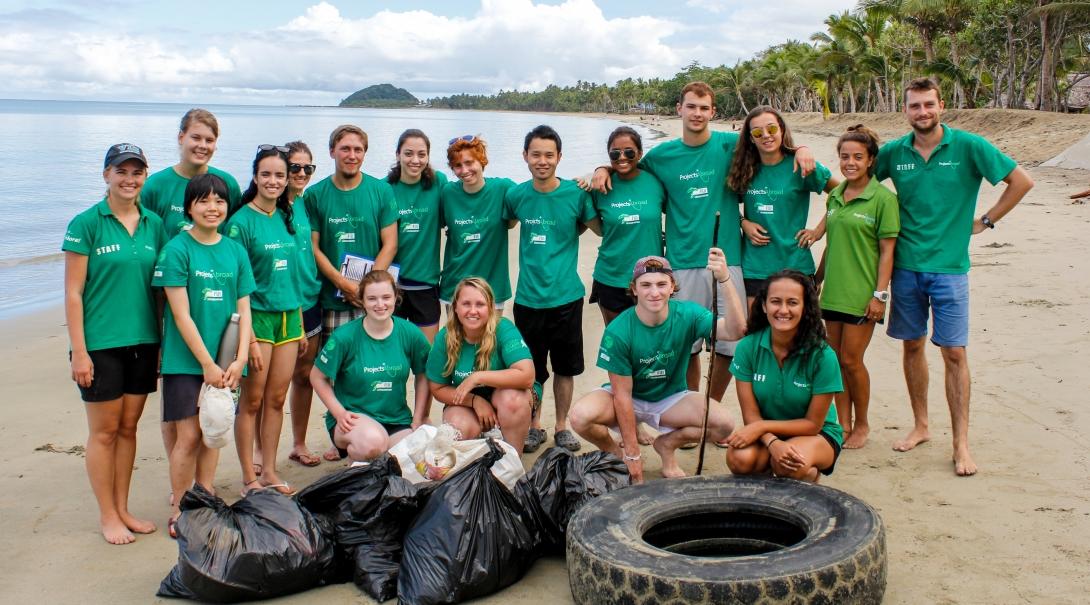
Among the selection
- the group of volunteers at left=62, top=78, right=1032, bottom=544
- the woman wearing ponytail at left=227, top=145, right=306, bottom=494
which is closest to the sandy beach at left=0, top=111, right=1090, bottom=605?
the group of volunteers at left=62, top=78, right=1032, bottom=544

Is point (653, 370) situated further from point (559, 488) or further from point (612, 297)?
point (559, 488)

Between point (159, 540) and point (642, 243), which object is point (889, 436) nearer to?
point (642, 243)

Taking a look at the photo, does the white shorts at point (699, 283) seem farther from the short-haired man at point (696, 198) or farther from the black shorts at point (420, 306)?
the black shorts at point (420, 306)

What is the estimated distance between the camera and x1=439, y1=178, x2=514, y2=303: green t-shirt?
5.99m

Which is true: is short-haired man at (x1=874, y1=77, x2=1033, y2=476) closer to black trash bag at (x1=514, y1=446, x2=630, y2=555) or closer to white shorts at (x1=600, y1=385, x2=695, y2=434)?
white shorts at (x1=600, y1=385, x2=695, y2=434)

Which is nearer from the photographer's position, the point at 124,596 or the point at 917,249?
the point at 124,596

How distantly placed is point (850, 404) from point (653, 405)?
140 cm

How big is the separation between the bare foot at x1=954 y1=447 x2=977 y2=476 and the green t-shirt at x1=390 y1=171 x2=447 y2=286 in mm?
3385

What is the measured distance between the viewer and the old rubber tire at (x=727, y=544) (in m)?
3.36

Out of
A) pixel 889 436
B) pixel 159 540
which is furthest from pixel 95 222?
pixel 889 436

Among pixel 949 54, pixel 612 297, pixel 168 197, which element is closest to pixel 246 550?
pixel 168 197

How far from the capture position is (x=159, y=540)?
4.68m

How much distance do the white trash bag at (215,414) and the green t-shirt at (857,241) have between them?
344 cm

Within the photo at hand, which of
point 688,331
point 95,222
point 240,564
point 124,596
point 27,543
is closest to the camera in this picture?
point 240,564
